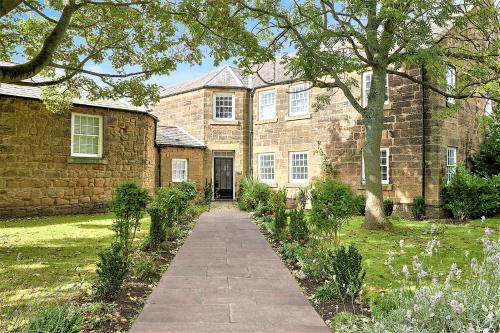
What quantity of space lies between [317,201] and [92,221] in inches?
362

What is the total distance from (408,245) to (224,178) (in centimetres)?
1401

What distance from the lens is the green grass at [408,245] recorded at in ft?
21.3

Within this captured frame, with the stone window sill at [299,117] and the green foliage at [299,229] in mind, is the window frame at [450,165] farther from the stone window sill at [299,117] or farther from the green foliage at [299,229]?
the green foliage at [299,229]

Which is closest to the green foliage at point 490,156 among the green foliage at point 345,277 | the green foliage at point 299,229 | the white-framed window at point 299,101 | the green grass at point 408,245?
the green grass at point 408,245

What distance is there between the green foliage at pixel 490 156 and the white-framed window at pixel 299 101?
7.97m

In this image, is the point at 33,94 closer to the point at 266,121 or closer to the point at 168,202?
the point at 168,202

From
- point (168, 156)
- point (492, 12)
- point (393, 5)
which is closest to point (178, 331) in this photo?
point (393, 5)

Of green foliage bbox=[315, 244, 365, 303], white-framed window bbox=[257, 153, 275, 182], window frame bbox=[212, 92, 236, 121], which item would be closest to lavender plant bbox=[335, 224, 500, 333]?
green foliage bbox=[315, 244, 365, 303]

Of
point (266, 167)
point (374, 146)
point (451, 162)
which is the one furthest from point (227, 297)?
point (266, 167)

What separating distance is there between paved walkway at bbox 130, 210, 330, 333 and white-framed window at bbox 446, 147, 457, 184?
401 inches

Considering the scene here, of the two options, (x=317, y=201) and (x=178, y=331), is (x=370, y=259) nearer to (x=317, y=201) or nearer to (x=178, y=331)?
(x=317, y=201)

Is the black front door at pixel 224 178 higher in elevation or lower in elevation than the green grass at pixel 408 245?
higher

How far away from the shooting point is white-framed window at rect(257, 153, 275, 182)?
19.8 metres

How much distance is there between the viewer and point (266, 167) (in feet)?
65.6
